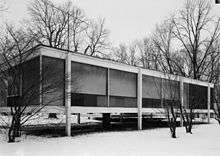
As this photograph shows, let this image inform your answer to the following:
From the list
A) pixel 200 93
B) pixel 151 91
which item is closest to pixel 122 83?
pixel 151 91

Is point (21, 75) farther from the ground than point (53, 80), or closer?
farther from the ground

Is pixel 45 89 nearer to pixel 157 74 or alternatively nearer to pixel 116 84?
pixel 116 84

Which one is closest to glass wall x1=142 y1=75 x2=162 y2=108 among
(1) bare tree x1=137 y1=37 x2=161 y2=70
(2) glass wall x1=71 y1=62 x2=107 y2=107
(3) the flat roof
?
(3) the flat roof

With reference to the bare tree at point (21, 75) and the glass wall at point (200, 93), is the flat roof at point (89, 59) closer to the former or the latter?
the bare tree at point (21, 75)

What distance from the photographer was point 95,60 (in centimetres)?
1875

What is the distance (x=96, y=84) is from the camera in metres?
19.1

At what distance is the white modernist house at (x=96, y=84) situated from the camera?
15773 millimetres

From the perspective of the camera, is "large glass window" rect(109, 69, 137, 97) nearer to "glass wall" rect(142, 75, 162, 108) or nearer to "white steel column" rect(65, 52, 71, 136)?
"glass wall" rect(142, 75, 162, 108)

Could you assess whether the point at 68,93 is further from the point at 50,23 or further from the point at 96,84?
the point at 50,23

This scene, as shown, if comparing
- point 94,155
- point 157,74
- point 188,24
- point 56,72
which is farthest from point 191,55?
point 94,155

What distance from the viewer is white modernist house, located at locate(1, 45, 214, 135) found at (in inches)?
621

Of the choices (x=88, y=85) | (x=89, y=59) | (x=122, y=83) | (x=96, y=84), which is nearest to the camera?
(x=89, y=59)

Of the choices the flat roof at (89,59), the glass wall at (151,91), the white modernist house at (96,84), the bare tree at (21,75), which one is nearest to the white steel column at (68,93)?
the white modernist house at (96,84)

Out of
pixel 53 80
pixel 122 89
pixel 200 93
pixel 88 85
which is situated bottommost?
pixel 200 93
